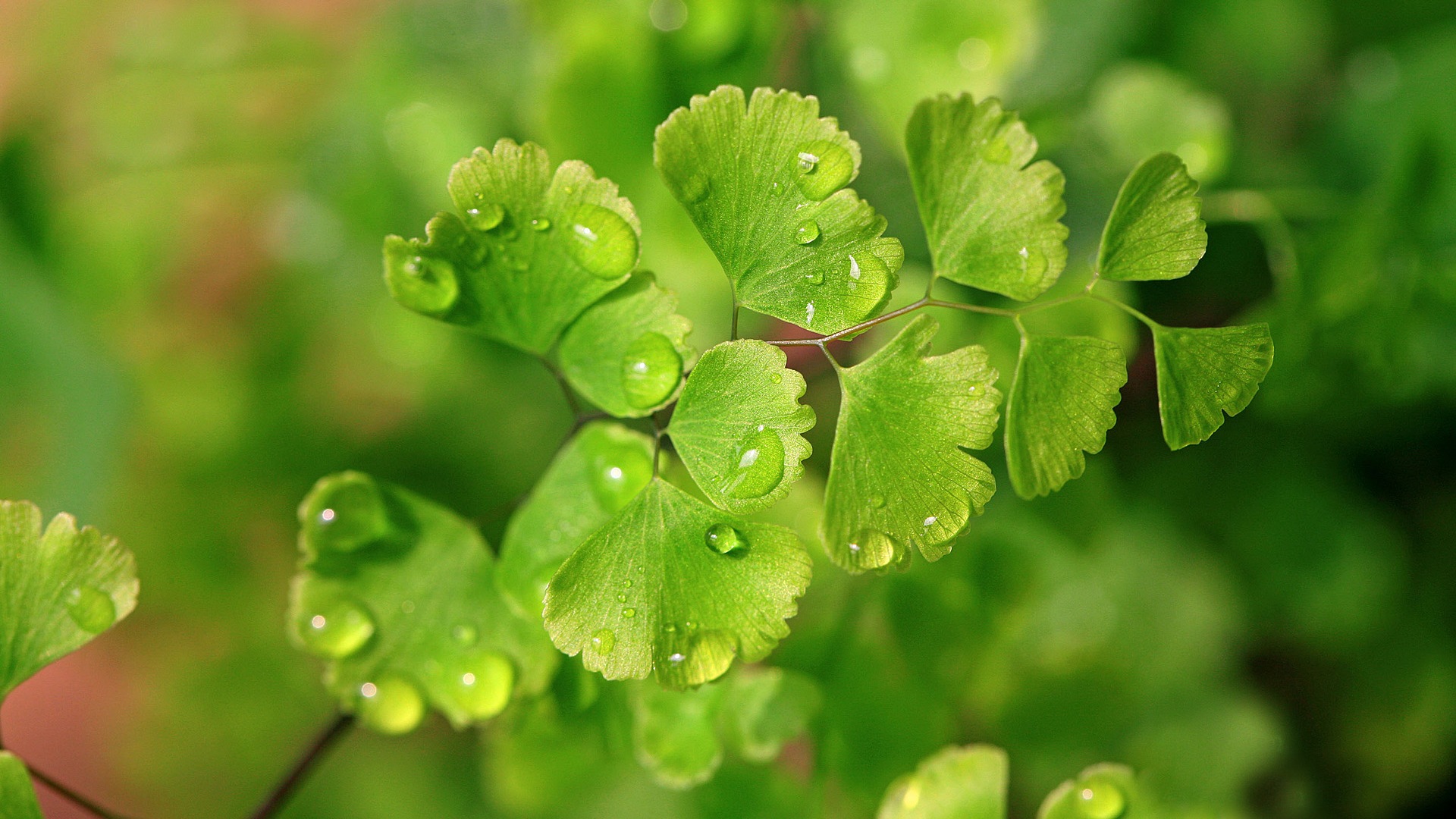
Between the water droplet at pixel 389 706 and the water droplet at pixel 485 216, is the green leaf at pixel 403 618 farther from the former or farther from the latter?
the water droplet at pixel 485 216

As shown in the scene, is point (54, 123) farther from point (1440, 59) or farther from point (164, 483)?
point (1440, 59)

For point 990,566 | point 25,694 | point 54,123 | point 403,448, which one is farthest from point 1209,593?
point 25,694

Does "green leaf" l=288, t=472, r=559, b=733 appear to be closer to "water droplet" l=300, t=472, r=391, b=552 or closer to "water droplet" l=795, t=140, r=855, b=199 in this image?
"water droplet" l=300, t=472, r=391, b=552

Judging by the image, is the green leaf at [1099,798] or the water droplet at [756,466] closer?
the water droplet at [756,466]

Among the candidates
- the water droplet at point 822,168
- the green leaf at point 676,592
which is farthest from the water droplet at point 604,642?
the water droplet at point 822,168

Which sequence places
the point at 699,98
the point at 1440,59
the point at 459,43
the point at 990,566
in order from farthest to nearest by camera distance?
the point at 459,43, the point at 1440,59, the point at 990,566, the point at 699,98

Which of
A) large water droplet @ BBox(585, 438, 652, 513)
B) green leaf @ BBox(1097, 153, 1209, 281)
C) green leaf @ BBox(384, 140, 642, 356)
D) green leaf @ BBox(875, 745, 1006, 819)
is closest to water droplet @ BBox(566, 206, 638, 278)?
green leaf @ BBox(384, 140, 642, 356)
